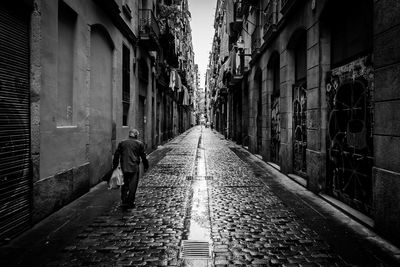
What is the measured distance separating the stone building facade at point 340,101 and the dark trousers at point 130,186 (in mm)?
4524

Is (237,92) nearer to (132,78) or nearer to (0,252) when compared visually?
(132,78)

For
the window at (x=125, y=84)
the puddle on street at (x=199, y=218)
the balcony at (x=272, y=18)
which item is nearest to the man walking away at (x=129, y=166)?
the puddle on street at (x=199, y=218)

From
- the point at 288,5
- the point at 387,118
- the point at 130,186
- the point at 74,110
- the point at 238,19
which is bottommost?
the point at 130,186

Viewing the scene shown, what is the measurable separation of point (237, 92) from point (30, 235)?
23.7 meters

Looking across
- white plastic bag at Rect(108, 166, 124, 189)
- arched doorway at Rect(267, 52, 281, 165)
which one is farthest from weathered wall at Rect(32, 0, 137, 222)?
arched doorway at Rect(267, 52, 281, 165)

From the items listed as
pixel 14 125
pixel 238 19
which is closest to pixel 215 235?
pixel 14 125

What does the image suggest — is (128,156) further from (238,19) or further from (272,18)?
(238,19)

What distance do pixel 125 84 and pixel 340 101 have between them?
8.91 metres

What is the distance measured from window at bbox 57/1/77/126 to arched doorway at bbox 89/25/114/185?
1.28 meters

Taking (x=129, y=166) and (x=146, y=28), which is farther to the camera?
(x=146, y=28)

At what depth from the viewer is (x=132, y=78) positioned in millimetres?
13594

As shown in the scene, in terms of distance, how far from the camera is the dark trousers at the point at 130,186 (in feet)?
21.0

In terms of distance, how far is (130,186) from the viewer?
641 cm

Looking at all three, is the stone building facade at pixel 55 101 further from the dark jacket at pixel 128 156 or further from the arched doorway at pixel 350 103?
the arched doorway at pixel 350 103
